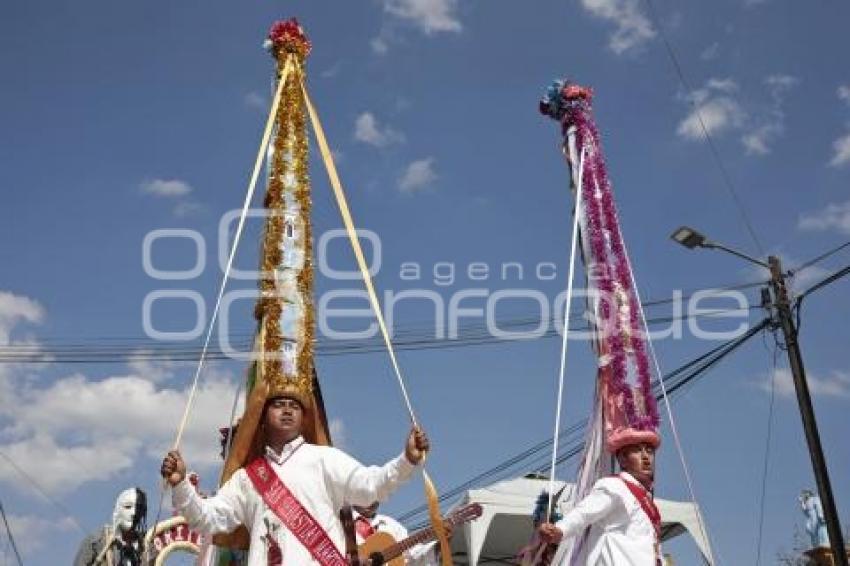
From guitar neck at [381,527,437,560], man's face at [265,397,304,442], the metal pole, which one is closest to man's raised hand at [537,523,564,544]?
guitar neck at [381,527,437,560]

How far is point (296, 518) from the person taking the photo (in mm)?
6039

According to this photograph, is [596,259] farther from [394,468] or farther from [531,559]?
[394,468]

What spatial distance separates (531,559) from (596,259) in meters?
2.94

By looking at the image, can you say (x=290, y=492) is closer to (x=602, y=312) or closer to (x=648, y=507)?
(x=648, y=507)

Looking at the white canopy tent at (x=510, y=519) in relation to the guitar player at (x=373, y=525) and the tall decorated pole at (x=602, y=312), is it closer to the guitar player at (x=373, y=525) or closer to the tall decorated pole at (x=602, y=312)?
the guitar player at (x=373, y=525)

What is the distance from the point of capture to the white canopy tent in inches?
717

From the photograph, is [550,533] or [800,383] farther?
[800,383]

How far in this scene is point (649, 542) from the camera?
7.12 m

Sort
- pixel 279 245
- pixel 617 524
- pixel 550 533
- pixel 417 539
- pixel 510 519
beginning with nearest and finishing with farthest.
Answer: pixel 550 533
pixel 617 524
pixel 279 245
pixel 417 539
pixel 510 519

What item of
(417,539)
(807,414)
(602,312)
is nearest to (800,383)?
(807,414)

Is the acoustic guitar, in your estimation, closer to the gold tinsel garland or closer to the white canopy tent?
the gold tinsel garland

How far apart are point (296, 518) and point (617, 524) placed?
253cm

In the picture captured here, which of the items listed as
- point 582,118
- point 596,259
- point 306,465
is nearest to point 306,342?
point 306,465

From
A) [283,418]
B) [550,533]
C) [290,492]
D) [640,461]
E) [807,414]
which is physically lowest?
[550,533]
